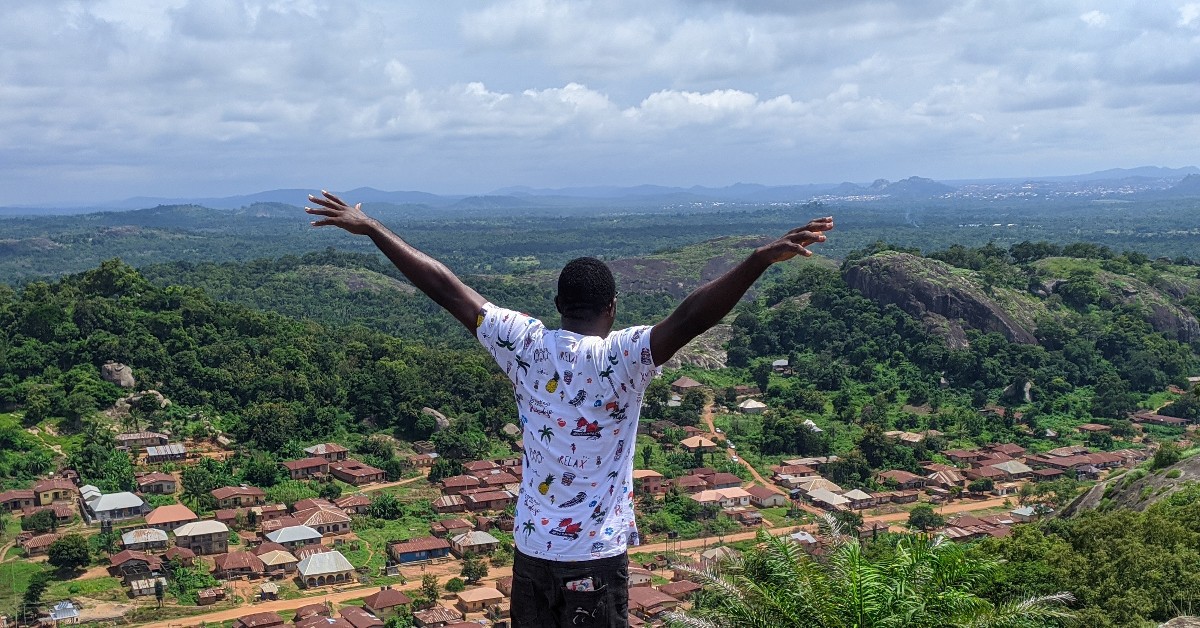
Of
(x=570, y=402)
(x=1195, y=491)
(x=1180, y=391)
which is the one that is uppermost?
(x=570, y=402)

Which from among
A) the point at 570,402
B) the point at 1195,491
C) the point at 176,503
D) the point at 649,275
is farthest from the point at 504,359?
the point at 649,275

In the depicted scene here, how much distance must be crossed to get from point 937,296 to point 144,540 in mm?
36218

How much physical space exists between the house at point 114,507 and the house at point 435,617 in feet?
29.9

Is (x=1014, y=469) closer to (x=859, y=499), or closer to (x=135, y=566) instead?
(x=859, y=499)

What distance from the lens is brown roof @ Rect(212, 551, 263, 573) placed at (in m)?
21.9

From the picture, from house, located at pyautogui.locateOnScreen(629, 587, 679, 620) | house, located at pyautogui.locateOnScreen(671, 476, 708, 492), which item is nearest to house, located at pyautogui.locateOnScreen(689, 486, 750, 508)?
house, located at pyautogui.locateOnScreen(671, 476, 708, 492)

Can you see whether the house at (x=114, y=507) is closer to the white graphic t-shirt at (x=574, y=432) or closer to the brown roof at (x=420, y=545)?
the brown roof at (x=420, y=545)

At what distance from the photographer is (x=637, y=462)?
3209 centimetres

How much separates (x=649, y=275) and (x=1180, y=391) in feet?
155

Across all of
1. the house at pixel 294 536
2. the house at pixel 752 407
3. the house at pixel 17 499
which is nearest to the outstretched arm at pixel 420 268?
the house at pixel 294 536

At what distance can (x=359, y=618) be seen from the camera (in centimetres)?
1852

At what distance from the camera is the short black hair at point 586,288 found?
9.87 feet

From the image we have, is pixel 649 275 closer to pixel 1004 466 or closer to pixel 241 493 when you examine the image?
pixel 1004 466

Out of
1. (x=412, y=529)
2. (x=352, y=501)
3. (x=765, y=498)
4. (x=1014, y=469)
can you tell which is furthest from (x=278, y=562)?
(x=1014, y=469)
